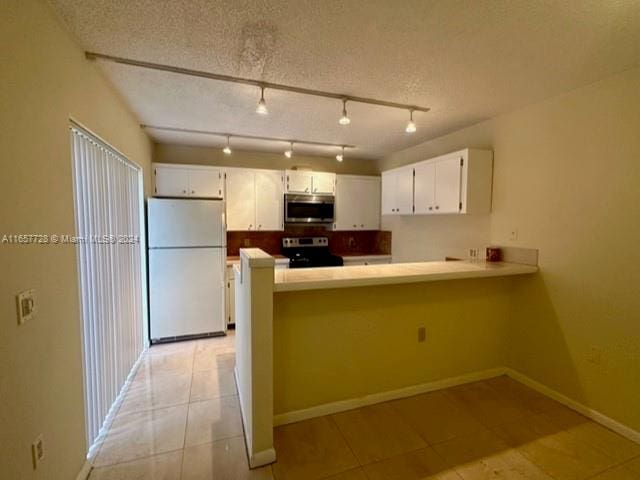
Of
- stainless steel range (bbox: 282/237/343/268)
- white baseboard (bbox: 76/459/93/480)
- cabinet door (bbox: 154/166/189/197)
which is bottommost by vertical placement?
white baseboard (bbox: 76/459/93/480)

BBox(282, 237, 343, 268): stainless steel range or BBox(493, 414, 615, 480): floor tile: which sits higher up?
BBox(282, 237, 343, 268): stainless steel range

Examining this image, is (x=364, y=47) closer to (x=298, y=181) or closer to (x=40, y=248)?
(x=40, y=248)

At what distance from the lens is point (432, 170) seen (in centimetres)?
331

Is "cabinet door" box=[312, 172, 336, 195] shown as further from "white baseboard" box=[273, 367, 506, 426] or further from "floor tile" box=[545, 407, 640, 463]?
"floor tile" box=[545, 407, 640, 463]

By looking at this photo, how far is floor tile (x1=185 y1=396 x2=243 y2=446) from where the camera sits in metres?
2.04

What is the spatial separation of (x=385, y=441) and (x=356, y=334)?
696 mm

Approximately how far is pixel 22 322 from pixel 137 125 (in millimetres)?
2530

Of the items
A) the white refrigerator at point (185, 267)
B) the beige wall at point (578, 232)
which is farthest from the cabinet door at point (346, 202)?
the beige wall at point (578, 232)

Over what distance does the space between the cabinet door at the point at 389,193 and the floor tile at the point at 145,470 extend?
3.36m

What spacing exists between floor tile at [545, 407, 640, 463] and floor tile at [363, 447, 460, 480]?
1029 millimetres

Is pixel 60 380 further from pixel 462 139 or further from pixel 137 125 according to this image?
pixel 462 139

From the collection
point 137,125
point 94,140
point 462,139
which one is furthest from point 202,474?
point 462,139

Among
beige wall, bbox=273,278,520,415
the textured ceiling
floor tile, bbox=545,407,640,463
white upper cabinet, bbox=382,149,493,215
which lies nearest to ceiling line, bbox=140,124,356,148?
the textured ceiling

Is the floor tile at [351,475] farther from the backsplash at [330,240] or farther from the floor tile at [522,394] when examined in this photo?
the backsplash at [330,240]
